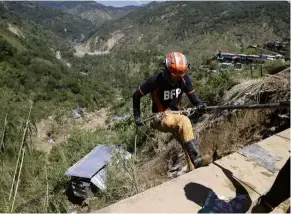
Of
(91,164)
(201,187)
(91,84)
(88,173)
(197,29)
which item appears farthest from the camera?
(197,29)

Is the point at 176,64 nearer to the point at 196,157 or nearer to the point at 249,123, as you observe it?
the point at 196,157

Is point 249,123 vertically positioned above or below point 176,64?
below

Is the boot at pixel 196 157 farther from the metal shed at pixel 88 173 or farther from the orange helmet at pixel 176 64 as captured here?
the metal shed at pixel 88 173

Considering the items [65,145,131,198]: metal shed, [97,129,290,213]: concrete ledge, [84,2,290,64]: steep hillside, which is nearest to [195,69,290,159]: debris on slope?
[97,129,290,213]: concrete ledge

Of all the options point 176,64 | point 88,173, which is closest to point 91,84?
point 88,173

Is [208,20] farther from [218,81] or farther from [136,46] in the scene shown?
[218,81]

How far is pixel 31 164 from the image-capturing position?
634 centimetres

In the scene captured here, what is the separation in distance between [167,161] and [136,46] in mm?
136758

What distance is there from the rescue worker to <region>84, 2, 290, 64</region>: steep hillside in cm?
8978

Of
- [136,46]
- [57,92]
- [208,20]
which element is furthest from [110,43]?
[57,92]

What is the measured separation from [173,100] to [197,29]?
456 feet

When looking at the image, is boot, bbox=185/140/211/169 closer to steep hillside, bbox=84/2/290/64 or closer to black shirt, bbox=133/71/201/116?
black shirt, bbox=133/71/201/116

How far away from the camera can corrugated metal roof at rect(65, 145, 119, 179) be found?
6880mm

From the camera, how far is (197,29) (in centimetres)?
13762
